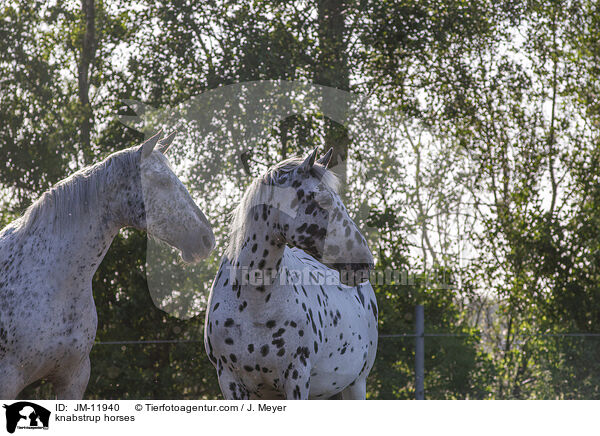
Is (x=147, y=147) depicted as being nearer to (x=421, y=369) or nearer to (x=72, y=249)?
(x=72, y=249)

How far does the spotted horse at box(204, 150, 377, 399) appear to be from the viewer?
3107 mm

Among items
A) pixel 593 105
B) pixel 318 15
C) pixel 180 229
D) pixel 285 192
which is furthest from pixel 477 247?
pixel 180 229

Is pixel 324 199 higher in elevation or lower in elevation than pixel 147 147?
lower

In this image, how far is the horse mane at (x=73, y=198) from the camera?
2.78 m

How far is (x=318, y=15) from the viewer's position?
8906 millimetres

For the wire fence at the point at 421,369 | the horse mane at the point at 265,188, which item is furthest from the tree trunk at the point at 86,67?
the horse mane at the point at 265,188

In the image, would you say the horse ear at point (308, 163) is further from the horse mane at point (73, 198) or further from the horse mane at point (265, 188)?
the horse mane at point (73, 198)

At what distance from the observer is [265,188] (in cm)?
327

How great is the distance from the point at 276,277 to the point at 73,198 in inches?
42.5

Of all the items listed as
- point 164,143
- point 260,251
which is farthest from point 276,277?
point 164,143

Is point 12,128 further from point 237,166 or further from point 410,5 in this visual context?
point 410,5
